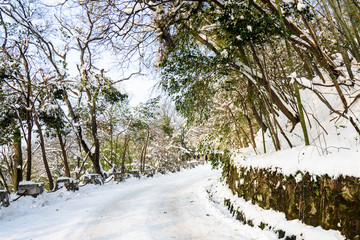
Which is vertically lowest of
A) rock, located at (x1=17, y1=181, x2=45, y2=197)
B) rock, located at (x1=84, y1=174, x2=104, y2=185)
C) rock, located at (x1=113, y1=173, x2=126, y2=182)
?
rock, located at (x1=113, y1=173, x2=126, y2=182)

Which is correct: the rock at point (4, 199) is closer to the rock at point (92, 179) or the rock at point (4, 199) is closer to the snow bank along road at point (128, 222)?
the snow bank along road at point (128, 222)

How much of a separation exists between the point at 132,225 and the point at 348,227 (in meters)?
3.66

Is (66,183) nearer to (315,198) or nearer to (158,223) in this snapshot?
(158,223)

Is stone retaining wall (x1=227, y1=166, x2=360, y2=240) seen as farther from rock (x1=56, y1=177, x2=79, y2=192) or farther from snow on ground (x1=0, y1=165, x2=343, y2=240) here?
rock (x1=56, y1=177, x2=79, y2=192)

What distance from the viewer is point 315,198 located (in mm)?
3031

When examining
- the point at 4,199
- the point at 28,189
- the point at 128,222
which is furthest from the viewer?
the point at 28,189

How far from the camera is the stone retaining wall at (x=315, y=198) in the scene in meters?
2.56

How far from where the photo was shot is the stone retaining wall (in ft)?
8.39

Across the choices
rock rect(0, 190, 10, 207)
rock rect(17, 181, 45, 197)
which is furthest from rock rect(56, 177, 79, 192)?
rock rect(0, 190, 10, 207)

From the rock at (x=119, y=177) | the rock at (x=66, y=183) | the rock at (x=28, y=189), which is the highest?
the rock at (x=28, y=189)

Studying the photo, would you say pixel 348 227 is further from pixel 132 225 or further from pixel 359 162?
pixel 132 225

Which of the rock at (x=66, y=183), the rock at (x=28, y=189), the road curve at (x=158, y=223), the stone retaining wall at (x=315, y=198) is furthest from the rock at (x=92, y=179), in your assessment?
the stone retaining wall at (x=315, y=198)

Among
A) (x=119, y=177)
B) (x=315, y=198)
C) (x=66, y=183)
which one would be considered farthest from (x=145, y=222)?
(x=119, y=177)

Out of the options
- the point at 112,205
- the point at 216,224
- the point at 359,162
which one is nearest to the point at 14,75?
the point at 112,205
